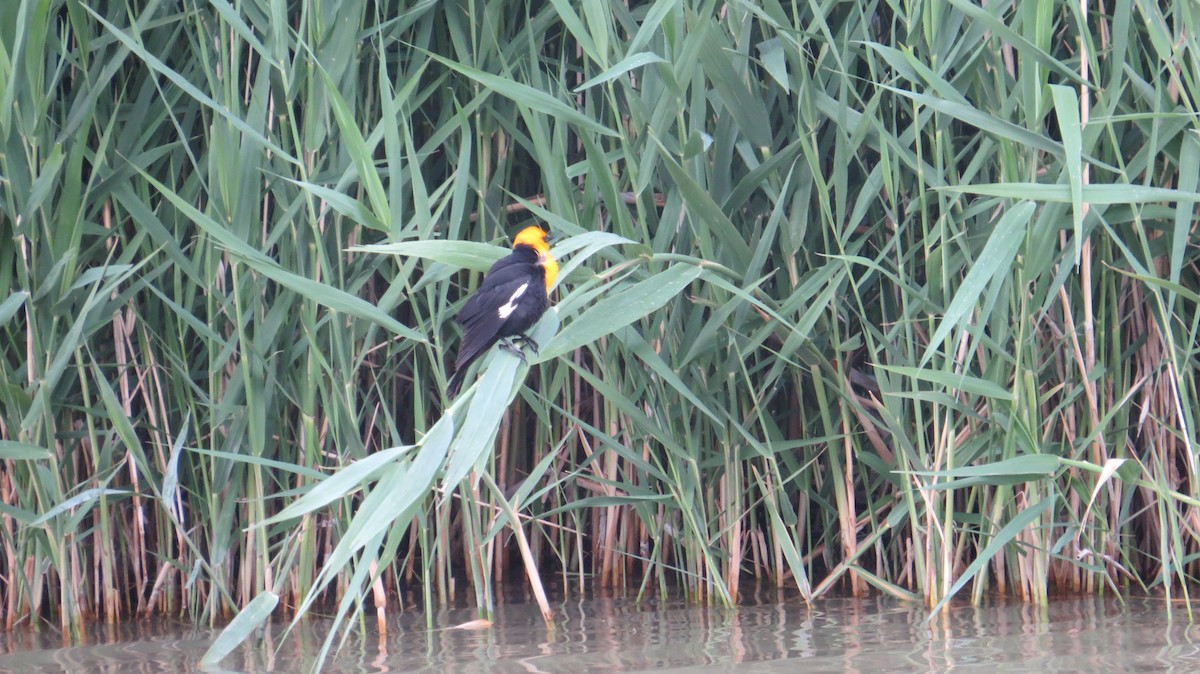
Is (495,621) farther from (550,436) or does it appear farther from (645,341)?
(645,341)

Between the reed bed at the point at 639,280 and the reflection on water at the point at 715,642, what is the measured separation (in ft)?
0.39

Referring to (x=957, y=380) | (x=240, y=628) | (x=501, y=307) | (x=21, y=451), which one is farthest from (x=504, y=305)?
(x=21, y=451)

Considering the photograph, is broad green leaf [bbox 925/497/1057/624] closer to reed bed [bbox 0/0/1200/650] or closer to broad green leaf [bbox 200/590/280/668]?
reed bed [bbox 0/0/1200/650]

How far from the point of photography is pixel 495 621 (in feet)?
10.0

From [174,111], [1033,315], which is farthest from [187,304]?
[1033,315]

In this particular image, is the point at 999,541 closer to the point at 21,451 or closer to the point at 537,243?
the point at 537,243

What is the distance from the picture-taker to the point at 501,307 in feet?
8.01

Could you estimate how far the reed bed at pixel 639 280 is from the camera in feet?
8.57

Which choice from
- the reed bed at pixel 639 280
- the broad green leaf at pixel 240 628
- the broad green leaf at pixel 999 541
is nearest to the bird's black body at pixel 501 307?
the reed bed at pixel 639 280

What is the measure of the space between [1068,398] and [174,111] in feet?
8.58

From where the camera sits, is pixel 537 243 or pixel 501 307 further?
pixel 537 243

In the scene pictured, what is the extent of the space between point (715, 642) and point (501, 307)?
3.25ft

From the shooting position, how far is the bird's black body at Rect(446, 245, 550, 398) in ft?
7.99

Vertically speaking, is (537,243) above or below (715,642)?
above
